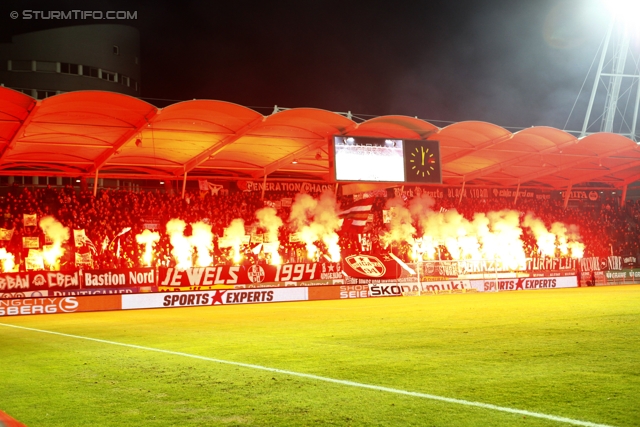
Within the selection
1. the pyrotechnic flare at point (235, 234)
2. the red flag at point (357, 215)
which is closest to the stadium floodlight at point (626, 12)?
the red flag at point (357, 215)

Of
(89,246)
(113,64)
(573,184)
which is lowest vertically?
(89,246)

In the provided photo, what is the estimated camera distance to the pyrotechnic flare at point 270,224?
41.2 meters

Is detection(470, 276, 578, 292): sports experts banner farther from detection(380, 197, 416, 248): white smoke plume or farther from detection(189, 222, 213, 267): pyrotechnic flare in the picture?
detection(189, 222, 213, 267): pyrotechnic flare

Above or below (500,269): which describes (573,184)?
above

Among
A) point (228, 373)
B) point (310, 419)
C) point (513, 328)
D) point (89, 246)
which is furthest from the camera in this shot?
point (89, 246)

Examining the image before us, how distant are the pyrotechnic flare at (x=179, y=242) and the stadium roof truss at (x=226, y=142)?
362 cm

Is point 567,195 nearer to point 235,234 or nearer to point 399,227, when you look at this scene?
point 399,227

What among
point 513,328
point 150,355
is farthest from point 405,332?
point 150,355

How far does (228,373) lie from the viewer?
8.77 metres

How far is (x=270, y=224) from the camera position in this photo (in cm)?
4200

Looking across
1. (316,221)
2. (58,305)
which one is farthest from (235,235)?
(58,305)

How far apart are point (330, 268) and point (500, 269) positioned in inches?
422

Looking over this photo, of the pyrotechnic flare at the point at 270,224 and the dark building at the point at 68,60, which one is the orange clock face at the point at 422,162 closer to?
the pyrotechnic flare at the point at 270,224

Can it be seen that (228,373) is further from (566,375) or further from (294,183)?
(294,183)
